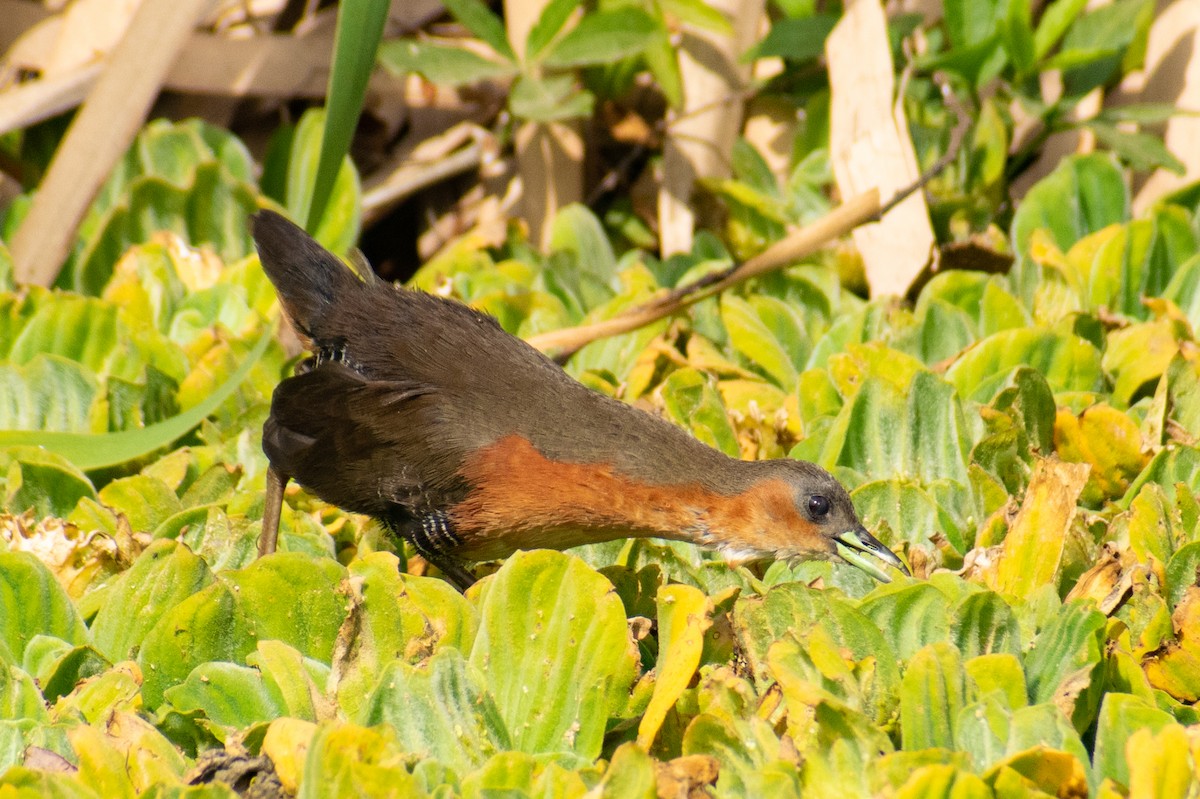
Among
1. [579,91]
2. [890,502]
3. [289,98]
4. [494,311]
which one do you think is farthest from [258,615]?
[289,98]

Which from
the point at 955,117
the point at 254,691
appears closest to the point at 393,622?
the point at 254,691

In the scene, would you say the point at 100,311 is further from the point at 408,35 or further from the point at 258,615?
the point at 408,35

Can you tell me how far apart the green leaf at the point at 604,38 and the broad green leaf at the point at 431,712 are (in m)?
2.46

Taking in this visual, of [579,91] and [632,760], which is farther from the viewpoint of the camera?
[579,91]

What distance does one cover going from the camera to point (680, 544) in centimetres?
343

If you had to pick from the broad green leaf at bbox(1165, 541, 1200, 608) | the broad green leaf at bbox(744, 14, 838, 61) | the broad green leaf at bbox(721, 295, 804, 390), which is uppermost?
the broad green leaf at bbox(744, 14, 838, 61)

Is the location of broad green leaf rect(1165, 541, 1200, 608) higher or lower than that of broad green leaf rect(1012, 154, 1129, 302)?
lower

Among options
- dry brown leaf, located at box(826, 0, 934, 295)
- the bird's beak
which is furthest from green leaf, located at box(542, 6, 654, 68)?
the bird's beak

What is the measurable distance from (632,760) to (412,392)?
136 cm

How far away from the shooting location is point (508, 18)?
4.82 metres

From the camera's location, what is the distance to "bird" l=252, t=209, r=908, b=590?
3109mm

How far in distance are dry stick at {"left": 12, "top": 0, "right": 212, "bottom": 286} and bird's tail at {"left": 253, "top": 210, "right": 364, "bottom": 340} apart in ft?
2.58

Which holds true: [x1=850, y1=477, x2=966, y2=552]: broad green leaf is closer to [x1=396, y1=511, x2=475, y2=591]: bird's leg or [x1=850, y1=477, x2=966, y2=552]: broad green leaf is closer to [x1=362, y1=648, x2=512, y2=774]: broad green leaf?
[x1=396, y1=511, x2=475, y2=591]: bird's leg

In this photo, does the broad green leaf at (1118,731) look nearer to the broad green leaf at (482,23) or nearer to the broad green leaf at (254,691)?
the broad green leaf at (254,691)
